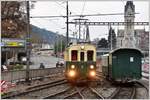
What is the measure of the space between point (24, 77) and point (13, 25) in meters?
18.6

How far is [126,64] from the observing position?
2395cm

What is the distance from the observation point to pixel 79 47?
970 inches

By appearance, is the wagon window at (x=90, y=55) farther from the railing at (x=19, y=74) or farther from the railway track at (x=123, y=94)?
the railing at (x=19, y=74)

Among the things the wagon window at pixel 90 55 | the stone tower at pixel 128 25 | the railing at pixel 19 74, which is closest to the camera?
the railing at pixel 19 74

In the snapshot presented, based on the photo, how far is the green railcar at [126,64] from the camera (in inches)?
936

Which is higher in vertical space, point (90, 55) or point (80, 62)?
A: point (90, 55)

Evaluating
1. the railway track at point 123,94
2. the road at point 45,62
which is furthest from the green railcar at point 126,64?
the road at point 45,62

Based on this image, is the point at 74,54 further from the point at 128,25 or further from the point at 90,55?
the point at 128,25

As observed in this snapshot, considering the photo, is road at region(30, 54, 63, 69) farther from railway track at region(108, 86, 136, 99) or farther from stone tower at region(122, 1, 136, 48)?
railway track at region(108, 86, 136, 99)

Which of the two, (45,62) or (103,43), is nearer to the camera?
(45,62)

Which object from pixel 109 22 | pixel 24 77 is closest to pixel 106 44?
pixel 109 22

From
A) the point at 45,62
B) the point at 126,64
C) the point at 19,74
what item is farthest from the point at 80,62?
the point at 45,62

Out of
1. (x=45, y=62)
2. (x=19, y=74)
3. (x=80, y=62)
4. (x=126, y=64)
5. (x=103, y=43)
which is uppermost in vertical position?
(x=103, y=43)

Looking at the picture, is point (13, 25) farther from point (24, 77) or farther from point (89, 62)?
point (89, 62)
